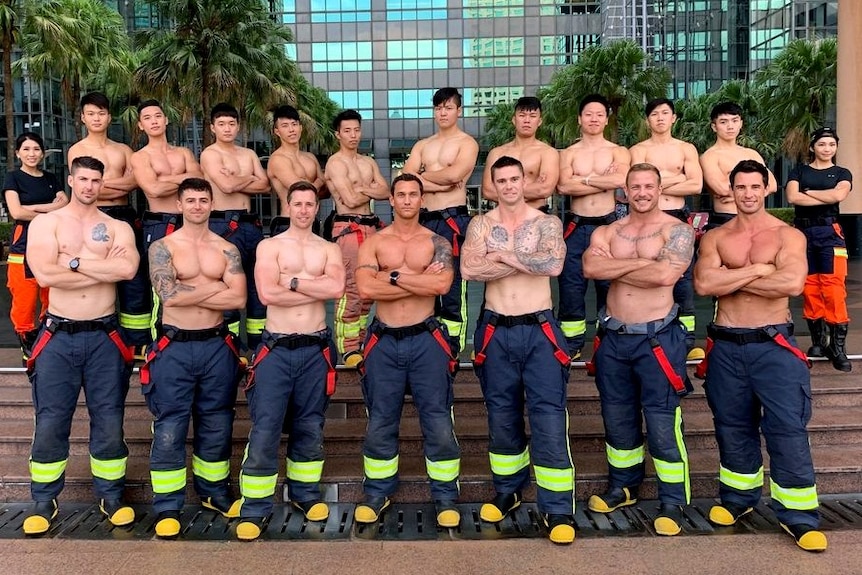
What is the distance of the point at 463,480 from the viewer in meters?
5.02

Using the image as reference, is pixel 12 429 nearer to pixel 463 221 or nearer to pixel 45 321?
pixel 45 321

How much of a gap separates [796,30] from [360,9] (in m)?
27.9

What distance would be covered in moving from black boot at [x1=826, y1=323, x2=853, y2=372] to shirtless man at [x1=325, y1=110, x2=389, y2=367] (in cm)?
430

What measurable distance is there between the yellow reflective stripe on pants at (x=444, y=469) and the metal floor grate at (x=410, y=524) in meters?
0.32

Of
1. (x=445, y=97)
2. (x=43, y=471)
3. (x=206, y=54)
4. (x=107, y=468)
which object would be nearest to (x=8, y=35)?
(x=206, y=54)

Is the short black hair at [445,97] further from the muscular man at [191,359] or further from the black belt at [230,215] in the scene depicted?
the muscular man at [191,359]

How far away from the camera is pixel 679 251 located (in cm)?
439

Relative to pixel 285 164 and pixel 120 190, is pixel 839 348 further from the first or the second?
pixel 120 190

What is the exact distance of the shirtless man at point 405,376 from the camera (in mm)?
4574

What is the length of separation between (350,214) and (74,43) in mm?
19819

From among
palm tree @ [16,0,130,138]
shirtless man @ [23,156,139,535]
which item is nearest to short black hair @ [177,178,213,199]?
shirtless man @ [23,156,139,535]

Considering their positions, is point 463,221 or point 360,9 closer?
point 463,221

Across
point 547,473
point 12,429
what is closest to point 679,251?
point 547,473

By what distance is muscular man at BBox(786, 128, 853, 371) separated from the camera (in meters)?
6.22
